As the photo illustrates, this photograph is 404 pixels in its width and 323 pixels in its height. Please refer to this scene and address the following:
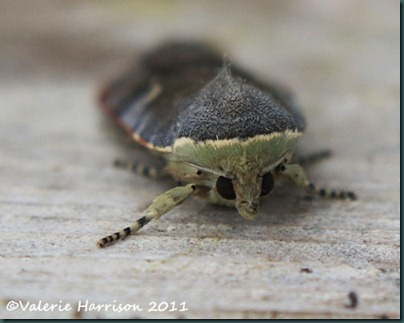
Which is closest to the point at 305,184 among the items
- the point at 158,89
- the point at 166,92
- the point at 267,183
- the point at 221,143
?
the point at 267,183

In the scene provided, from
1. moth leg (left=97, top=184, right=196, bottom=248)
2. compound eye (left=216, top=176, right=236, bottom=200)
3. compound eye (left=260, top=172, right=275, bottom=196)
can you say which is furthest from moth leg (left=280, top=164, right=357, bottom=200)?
moth leg (left=97, top=184, right=196, bottom=248)

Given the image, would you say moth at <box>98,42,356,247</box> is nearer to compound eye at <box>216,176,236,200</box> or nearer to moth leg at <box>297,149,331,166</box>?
compound eye at <box>216,176,236,200</box>

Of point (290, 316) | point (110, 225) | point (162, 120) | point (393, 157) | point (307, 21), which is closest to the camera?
point (290, 316)

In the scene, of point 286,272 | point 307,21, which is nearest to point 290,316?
point 286,272

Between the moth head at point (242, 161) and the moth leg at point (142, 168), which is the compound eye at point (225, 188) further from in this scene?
the moth leg at point (142, 168)

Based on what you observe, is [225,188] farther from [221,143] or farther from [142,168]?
[142,168]

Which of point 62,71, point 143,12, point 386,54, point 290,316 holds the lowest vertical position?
point 290,316

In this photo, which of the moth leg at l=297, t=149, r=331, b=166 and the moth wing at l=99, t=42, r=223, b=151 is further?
the moth leg at l=297, t=149, r=331, b=166

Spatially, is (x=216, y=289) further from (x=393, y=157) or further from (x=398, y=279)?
(x=393, y=157)
